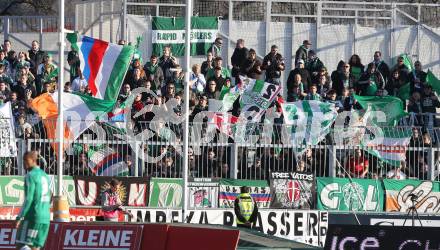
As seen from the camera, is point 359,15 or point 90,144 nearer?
point 90,144

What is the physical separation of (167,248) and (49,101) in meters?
10.0

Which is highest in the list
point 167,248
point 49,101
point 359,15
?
point 359,15

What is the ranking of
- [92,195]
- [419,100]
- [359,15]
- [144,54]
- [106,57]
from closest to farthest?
[106,57] < [92,195] < [419,100] < [144,54] < [359,15]

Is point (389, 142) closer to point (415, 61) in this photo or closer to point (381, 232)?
point (415, 61)

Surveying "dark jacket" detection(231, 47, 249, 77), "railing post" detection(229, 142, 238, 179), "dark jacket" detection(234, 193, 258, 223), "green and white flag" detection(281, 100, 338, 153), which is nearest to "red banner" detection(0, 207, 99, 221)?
"dark jacket" detection(234, 193, 258, 223)

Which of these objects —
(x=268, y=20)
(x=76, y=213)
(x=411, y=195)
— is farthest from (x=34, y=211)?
(x=268, y=20)

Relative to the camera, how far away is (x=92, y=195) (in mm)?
27469

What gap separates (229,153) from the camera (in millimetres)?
28109

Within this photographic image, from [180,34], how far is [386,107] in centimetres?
612

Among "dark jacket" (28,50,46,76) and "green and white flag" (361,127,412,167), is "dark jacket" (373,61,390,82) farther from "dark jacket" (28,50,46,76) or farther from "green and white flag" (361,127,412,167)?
"dark jacket" (28,50,46,76)

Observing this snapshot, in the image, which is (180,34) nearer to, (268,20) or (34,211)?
(268,20)

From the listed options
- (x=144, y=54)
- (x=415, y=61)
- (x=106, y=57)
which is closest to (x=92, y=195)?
(x=106, y=57)

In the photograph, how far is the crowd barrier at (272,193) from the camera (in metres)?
27.4

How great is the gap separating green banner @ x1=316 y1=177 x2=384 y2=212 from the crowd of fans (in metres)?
0.45
